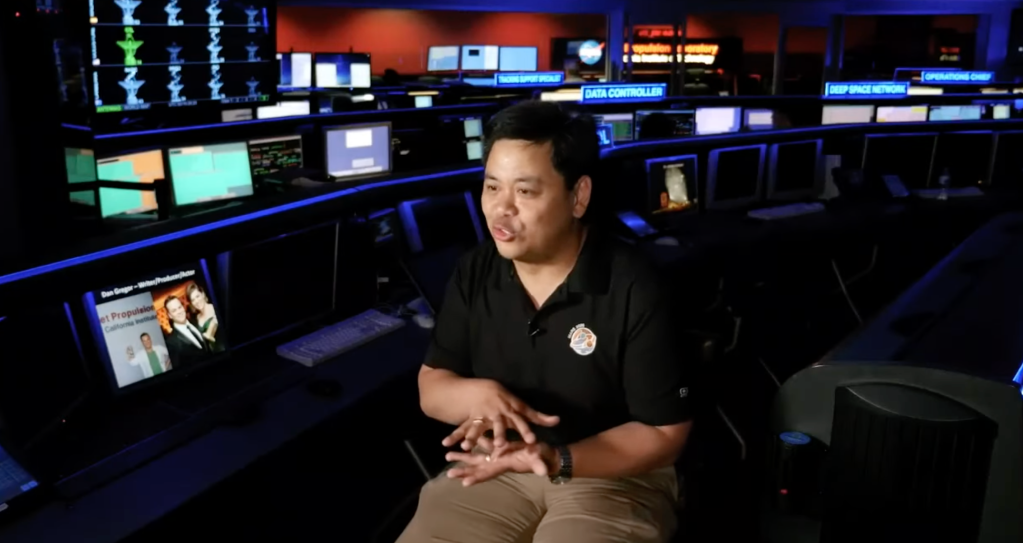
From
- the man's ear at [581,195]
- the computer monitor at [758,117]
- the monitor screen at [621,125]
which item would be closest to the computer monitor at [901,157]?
the computer monitor at [758,117]

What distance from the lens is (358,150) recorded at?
6.27m

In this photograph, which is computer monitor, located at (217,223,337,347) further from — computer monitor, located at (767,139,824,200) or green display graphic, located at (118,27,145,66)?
computer monitor, located at (767,139,824,200)

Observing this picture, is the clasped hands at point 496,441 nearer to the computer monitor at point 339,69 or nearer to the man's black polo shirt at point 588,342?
the man's black polo shirt at point 588,342

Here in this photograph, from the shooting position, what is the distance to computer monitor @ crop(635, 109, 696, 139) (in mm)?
7301

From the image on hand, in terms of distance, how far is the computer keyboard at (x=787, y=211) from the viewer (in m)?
5.03

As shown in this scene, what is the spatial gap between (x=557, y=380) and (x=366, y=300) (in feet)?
4.30

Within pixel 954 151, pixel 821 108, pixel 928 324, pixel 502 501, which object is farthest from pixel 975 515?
pixel 821 108

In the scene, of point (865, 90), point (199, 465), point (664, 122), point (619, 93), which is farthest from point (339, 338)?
point (865, 90)

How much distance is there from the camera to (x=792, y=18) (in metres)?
15.2

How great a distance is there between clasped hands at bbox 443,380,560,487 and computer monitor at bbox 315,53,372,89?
9671 millimetres

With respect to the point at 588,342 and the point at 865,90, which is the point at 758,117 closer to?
the point at 865,90

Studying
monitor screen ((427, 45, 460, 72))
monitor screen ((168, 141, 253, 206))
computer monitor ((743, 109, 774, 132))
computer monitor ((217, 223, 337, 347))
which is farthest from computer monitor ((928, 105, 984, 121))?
monitor screen ((427, 45, 460, 72))

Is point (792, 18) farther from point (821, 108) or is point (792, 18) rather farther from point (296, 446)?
point (296, 446)

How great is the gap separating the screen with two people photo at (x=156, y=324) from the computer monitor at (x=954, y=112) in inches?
305
